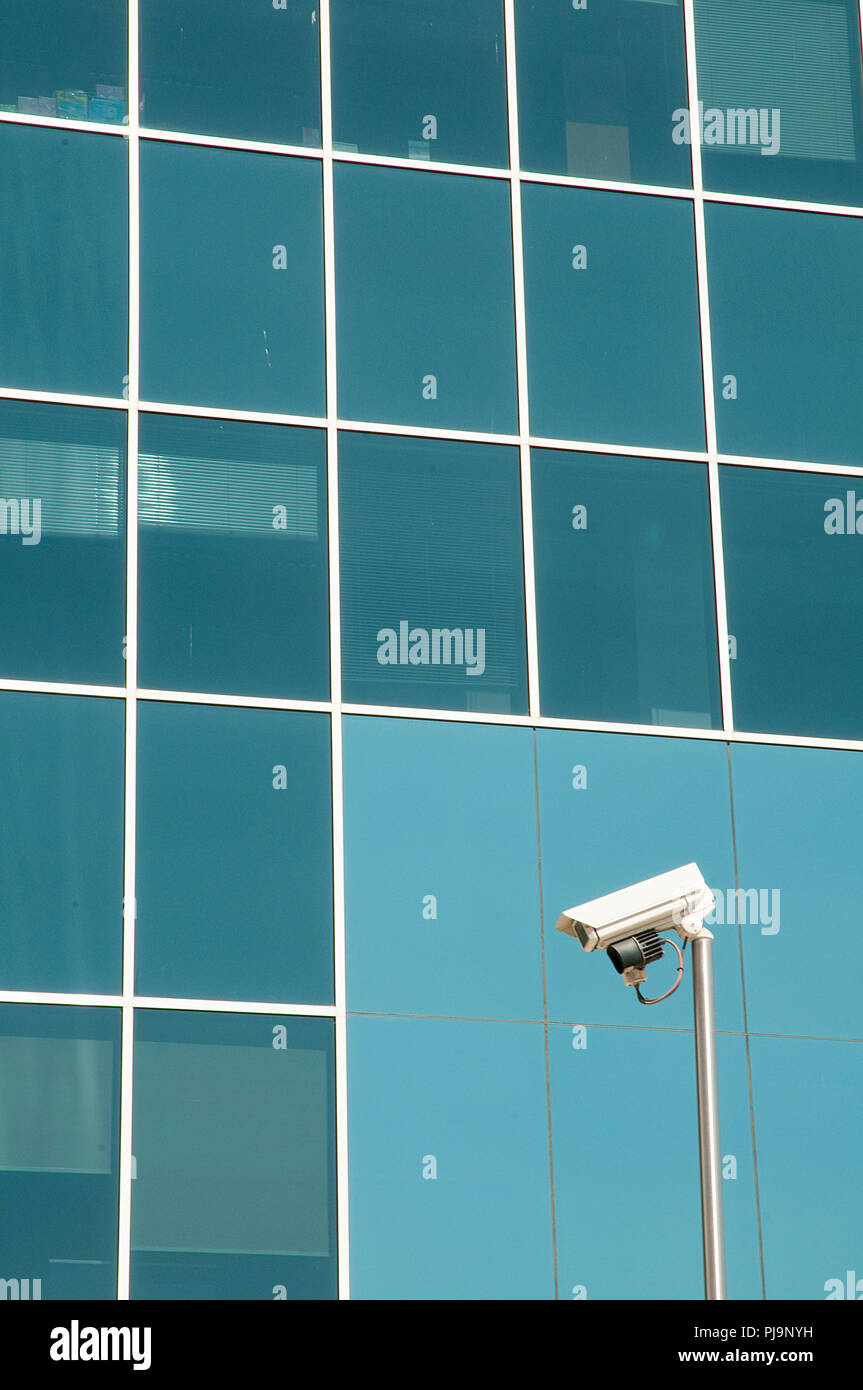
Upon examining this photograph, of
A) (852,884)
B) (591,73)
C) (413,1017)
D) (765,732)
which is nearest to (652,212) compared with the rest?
(591,73)

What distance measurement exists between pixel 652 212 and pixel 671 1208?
22.5 feet

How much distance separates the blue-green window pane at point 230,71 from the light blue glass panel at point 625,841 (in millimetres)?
4653

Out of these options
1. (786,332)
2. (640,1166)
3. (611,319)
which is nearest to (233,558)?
(611,319)

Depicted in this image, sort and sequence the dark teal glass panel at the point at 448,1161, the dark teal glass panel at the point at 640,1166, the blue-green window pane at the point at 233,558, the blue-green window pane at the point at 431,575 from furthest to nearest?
the blue-green window pane at the point at 431,575, the blue-green window pane at the point at 233,558, the dark teal glass panel at the point at 640,1166, the dark teal glass panel at the point at 448,1161

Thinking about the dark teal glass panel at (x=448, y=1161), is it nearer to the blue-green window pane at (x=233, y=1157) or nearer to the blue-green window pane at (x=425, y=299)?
the blue-green window pane at (x=233, y=1157)

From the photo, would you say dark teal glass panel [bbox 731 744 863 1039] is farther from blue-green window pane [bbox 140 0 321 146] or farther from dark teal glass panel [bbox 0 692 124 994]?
blue-green window pane [bbox 140 0 321 146]

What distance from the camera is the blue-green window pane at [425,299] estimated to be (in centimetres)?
1432

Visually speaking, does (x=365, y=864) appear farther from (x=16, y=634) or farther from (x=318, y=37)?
(x=318, y=37)

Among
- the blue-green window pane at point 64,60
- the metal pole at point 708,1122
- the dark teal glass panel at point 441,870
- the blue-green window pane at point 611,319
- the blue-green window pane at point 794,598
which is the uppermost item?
the blue-green window pane at point 64,60

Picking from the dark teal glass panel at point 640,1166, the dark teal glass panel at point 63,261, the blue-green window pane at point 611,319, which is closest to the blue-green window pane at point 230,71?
the dark teal glass panel at point 63,261

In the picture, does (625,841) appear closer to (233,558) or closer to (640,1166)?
(640,1166)

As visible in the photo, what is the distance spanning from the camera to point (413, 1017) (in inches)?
508

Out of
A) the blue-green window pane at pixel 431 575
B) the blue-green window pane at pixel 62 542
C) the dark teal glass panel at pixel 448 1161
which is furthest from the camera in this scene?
the blue-green window pane at pixel 431 575

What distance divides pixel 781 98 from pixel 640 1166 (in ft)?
25.6
